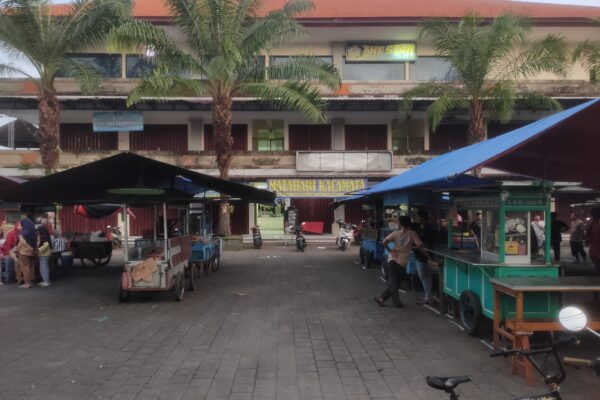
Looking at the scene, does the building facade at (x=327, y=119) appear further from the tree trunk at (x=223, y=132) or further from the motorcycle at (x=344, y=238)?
the tree trunk at (x=223, y=132)

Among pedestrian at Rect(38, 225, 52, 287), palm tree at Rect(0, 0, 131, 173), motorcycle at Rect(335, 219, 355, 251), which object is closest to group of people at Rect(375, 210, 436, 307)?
pedestrian at Rect(38, 225, 52, 287)

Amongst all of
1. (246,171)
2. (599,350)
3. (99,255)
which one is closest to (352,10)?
(246,171)

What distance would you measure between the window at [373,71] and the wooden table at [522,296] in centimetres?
2014

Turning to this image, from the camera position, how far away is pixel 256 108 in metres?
23.4

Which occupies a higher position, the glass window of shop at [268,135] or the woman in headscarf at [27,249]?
the glass window of shop at [268,135]

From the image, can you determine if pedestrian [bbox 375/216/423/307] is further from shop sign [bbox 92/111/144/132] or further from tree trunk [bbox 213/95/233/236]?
shop sign [bbox 92/111/144/132]

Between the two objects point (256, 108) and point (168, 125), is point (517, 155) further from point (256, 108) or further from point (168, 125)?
point (168, 125)

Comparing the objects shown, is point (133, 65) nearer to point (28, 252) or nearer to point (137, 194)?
point (28, 252)

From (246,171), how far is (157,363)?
17.2 m

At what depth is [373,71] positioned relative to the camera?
2486 cm

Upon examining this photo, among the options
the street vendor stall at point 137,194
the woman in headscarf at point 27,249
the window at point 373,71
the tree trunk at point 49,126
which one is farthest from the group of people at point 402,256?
the window at point 373,71

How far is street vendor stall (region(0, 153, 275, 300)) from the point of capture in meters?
8.96

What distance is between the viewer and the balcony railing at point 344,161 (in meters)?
22.4

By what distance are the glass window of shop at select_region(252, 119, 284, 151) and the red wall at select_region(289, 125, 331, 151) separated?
2.05ft
